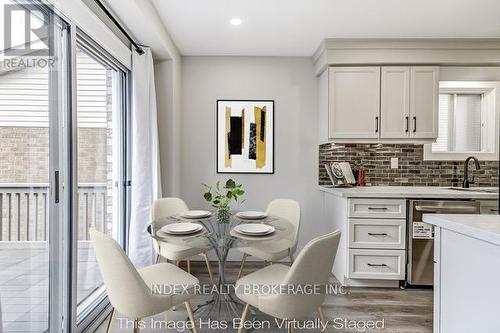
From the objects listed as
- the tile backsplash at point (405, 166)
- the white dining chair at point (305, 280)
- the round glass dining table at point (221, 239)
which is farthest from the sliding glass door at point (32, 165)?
the tile backsplash at point (405, 166)

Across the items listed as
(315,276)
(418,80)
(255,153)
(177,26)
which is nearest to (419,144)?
(418,80)

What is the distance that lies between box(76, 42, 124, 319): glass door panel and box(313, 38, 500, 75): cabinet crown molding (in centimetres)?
226

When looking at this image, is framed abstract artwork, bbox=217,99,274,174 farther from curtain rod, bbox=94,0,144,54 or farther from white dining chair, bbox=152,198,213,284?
curtain rod, bbox=94,0,144,54

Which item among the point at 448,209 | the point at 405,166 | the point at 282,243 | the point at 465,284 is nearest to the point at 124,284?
the point at 282,243

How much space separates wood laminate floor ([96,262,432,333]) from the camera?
7.16 feet

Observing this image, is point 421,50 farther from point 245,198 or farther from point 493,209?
point 245,198

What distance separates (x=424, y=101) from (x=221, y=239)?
2743 millimetres

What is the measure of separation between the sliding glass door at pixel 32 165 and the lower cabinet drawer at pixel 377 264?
2.46 m

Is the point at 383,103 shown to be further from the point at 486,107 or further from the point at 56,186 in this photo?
the point at 56,186

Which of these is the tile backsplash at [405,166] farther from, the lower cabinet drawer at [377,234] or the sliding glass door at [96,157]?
the sliding glass door at [96,157]

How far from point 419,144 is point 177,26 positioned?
300 centimetres

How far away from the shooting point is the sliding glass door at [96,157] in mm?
2195

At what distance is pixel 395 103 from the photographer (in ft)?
10.4

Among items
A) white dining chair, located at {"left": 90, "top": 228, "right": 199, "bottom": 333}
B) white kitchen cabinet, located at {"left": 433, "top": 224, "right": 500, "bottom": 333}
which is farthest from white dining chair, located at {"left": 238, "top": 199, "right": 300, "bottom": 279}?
white kitchen cabinet, located at {"left": 433, "top": 224, "right": 500, "bottom": 333}
